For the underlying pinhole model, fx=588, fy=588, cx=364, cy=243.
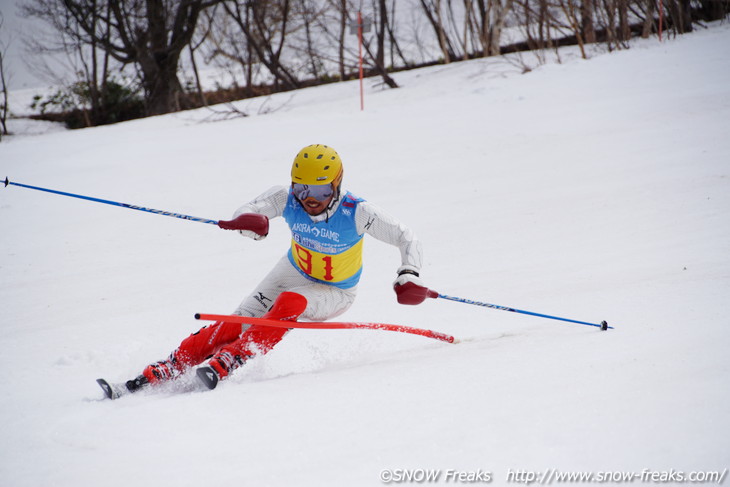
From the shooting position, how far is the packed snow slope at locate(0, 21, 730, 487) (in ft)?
7.03

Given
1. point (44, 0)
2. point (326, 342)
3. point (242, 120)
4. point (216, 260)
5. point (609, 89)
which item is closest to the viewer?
point (326, 342)

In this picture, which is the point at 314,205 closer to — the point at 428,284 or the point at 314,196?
the point at 314,196

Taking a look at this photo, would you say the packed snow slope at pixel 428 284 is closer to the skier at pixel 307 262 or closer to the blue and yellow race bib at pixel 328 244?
the skier at pixel 307 262

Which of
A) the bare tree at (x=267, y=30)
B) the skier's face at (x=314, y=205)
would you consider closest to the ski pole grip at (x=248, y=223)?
the skier's face at (x=314, y=205)

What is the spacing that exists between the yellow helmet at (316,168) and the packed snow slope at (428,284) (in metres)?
1.02

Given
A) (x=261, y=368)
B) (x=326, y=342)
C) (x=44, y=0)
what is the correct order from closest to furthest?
(x=261, y=368)
(x=326, y=342)
(x=44, y=0)

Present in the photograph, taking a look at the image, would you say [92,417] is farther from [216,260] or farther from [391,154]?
[391,154]

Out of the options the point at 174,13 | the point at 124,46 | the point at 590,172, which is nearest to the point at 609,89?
the point at 590,172

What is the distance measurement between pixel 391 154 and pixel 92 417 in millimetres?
6566

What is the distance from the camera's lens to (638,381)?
2424 millimetres

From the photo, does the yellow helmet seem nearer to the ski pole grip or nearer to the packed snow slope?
the ski pole grip

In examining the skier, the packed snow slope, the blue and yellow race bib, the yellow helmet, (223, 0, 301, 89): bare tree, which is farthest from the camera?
(223, 0, 301, 89): bare tree

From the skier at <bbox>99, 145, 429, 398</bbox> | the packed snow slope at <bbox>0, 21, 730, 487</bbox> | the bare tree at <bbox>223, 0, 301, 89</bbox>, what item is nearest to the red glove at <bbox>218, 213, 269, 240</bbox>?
the skier at <bbox>99, 145, 429, 398</bbox>

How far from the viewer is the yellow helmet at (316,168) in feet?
10.5
